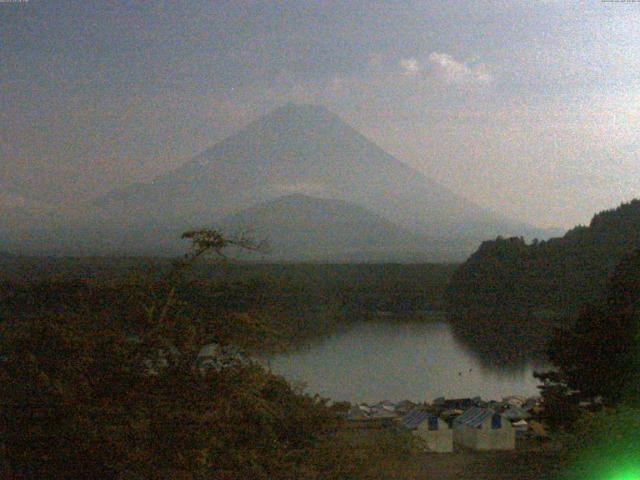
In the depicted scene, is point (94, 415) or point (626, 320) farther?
point (626, 320)

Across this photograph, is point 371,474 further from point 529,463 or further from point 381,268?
point 381,268

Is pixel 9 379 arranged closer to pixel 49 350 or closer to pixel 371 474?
pixel 49 350

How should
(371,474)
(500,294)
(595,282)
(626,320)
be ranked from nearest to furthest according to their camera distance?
(371,474)
(626,320)
(595,282)
(500,294)

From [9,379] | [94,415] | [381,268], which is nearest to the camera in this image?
[94,415]

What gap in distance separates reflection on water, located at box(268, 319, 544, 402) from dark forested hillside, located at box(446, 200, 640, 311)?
164 inches

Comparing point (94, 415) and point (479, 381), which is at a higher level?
point (94, 415)

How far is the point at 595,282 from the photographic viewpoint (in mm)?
25250

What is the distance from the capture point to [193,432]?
2705 millimetres

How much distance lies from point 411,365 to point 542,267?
12.8 metres

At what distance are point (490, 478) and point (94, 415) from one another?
172cm

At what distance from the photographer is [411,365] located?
1759 cm

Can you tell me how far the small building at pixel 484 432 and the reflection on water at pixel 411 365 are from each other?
138 inches

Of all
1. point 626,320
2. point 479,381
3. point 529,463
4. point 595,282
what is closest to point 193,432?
point 529,463

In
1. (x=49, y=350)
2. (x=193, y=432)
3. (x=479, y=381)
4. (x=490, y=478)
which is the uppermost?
(x=49, y=350)
